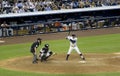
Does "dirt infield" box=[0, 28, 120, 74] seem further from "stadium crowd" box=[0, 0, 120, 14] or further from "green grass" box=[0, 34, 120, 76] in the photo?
"stadium crowd" box=[0, 0, 120, 14]

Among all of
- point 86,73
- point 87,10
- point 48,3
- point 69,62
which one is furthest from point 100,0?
point 86,73

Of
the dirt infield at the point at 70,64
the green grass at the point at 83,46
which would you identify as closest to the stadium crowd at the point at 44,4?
the green grass at the point at 83,46

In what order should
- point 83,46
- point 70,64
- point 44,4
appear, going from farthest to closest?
point 44,4, point 83,46, point 70,64

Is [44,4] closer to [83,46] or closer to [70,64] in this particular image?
[83,46]

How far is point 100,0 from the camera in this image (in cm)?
3791

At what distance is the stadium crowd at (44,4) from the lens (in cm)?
3216

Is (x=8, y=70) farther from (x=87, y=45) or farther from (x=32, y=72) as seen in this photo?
(x=87, y=45)

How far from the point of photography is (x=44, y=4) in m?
34.3

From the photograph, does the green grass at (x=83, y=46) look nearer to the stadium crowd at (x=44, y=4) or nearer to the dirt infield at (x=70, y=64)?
the dirt infield at (x=70, y=64)

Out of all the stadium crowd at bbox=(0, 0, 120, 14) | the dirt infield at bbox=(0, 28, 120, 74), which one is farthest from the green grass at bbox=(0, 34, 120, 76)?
the stadium crowd at bbox=(0, 0, 120, 14)

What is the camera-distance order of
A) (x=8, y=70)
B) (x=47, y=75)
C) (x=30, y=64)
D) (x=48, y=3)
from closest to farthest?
(x=47, y=75) < (x=8, y=70) < (x=30, y=64) < (x=48, y=3)

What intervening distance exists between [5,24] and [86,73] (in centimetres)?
1623

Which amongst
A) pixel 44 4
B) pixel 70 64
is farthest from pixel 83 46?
pixel 44 4

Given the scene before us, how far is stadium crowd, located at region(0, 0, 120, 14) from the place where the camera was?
3216cm
